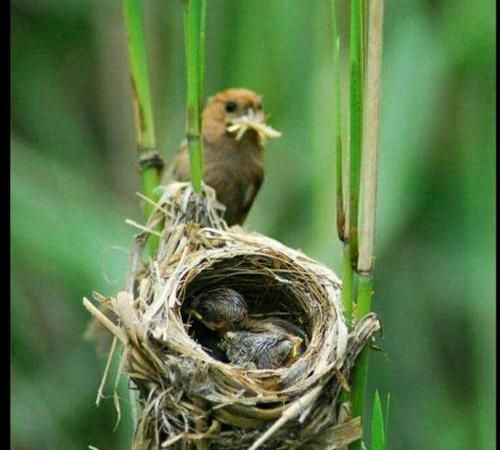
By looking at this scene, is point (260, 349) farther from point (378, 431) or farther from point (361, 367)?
point (378, 431)

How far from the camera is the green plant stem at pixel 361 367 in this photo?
6.57ft

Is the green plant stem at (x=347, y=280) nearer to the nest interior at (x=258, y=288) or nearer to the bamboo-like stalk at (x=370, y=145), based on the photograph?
the bamboo-like stalk at (x=370, y=145)

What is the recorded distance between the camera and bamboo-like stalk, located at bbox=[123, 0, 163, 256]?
2.40 metres

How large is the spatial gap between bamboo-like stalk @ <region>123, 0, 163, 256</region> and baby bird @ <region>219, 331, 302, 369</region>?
324 millimetres

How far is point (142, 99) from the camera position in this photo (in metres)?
2.49

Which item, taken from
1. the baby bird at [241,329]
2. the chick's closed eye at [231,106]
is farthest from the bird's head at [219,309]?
the chick's closed eye at [231,106]

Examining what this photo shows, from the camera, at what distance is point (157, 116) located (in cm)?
350

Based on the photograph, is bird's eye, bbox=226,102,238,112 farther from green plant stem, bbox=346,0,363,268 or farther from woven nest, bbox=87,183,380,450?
green plant stem, bbox=346,0,363,268

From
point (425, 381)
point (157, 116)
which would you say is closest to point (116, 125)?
point (157, 116)

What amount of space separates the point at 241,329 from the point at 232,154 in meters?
1.10

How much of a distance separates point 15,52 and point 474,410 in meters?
1.65

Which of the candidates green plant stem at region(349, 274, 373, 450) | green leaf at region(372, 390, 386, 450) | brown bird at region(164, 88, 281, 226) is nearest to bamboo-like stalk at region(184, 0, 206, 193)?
green plant stem at region(349, 274, 373, 450)

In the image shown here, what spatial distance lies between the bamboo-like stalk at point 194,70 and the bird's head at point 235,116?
955 millimetres

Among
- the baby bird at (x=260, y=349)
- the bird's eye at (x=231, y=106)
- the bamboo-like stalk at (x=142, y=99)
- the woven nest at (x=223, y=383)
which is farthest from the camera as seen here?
the bird's eye at (x=231, y=106)
